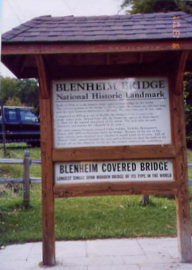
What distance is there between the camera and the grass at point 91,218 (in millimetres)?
5777

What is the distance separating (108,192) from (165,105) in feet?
4.65

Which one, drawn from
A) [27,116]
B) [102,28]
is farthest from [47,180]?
[27,116]

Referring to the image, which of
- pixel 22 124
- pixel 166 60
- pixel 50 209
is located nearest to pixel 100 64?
pixel 166 60

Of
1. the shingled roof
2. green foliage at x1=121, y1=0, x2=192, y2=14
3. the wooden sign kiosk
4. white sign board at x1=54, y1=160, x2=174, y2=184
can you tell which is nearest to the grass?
the wooden sign kiosk

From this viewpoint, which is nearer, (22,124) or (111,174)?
(111,174)

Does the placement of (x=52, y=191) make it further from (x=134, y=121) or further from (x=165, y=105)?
(x=165, y=105)

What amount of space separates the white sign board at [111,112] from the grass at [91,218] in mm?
2075

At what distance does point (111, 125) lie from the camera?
4.50m

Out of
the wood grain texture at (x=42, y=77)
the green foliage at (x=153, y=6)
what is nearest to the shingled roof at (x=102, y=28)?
the wood grain texture at (x=42, y=77)

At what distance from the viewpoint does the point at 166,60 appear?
456 cm

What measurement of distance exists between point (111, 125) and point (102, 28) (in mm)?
1267

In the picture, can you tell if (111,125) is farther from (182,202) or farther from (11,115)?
(11,115)

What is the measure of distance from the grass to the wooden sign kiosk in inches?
57.2

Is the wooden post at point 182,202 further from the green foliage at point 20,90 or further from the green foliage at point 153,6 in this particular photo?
the green foliage at point 20,90
